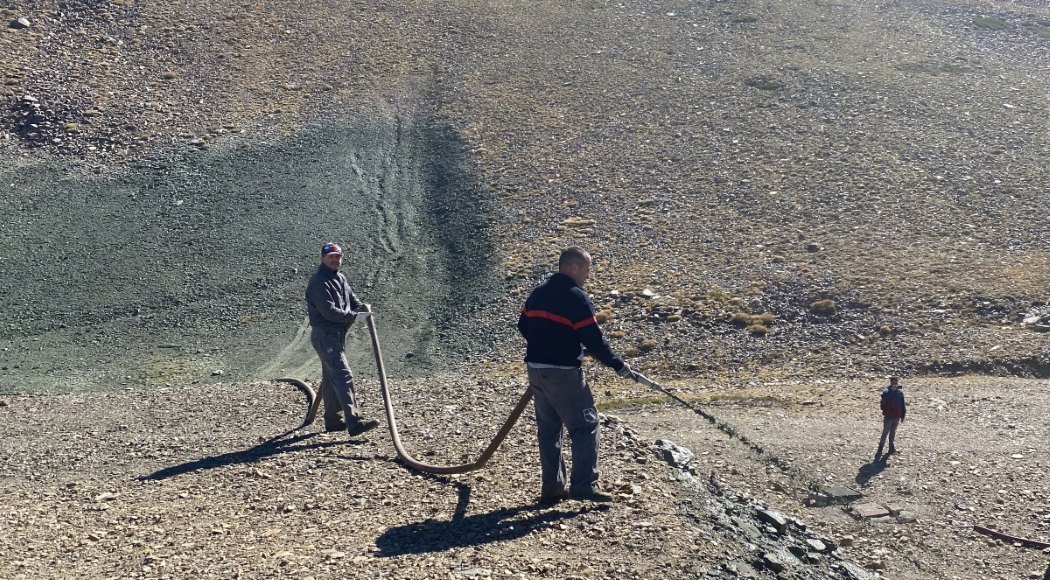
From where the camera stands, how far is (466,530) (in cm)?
841

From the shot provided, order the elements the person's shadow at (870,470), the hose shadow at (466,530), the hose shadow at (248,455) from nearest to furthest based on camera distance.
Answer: the hose shadow at (466,530) → the hose shadow at (248,455) → the person's shadow at (870,470)

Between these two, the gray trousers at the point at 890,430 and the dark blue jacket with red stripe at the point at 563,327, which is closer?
the dark blue jacket with red stripe at the point at 563,327

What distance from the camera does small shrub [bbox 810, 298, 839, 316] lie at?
70.3 feet

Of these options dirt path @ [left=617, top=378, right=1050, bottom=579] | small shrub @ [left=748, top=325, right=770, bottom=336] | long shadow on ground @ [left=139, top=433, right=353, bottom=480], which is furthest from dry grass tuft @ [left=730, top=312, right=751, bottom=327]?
long shadow on ground @ [left=139, top=433, right=353, bottom=480]

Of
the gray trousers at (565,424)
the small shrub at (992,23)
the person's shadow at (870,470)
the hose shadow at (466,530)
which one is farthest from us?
the small shrub at (992,23)

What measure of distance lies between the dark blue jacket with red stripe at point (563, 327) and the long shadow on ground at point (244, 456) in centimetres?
409

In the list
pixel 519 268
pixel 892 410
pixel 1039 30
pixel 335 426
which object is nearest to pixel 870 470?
pixel 892 410

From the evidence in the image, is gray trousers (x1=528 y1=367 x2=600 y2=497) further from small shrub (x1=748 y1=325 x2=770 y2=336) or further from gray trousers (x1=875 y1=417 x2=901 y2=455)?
small shrub (x1=748 y1=325 x2=770 y2=336)

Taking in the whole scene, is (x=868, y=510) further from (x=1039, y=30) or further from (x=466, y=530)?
(x=1039, y=30)

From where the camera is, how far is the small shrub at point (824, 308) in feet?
70.3

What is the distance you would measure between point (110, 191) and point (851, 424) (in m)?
22.2

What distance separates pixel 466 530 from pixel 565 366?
1607 mm

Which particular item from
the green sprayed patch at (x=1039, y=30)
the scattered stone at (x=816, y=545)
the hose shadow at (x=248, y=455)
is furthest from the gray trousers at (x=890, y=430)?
the green sprayed patch at (x=1039, y=30)

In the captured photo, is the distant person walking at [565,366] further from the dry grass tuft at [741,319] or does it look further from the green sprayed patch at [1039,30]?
the green sprayed patch at [1039,30]
